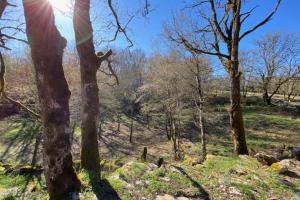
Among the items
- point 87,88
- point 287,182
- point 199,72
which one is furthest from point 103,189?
point 199,72

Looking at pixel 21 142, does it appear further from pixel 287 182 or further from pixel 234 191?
pixel 287 182

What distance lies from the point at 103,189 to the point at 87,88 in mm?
2068

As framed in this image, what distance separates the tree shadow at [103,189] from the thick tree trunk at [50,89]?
515mm

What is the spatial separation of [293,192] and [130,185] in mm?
2878

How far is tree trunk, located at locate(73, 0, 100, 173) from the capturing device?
5.42 metres

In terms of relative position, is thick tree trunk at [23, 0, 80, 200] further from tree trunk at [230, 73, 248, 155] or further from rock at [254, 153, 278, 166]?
tree trunk at [230, 73, 248, 155]

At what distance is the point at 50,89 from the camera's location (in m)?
3.73

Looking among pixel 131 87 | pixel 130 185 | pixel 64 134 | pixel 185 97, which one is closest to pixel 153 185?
pixel 130 185

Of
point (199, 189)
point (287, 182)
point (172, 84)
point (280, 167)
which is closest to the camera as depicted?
point (199, 189)

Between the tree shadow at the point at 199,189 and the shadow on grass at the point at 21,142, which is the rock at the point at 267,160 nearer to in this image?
the tree shadow at the point at 199,189

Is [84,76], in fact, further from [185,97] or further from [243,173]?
[185,97]

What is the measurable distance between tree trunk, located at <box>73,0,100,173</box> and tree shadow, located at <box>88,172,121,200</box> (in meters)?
0.83

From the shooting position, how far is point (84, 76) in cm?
545

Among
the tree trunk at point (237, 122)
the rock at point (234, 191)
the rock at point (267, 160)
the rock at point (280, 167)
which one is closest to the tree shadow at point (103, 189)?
the rock at point (234, 191)
